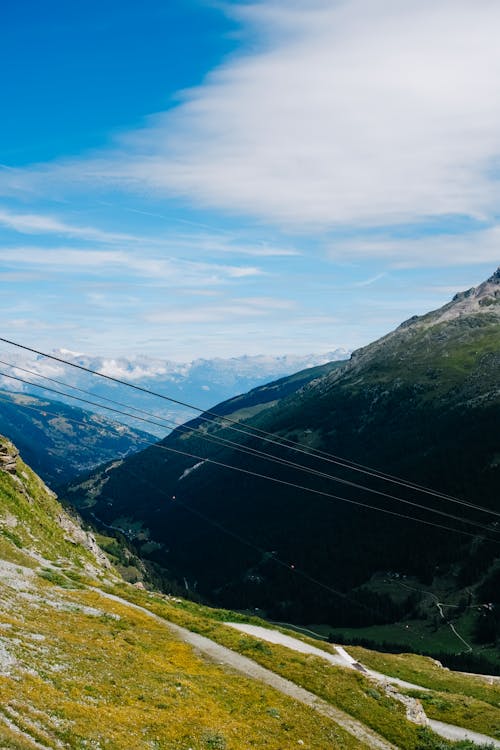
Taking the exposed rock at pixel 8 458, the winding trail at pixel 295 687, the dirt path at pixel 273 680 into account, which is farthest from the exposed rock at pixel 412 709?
the exposed rock at pixel 8 458

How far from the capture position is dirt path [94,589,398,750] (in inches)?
1489

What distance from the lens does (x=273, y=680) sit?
145 feet

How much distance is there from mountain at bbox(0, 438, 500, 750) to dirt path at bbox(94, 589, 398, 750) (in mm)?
137

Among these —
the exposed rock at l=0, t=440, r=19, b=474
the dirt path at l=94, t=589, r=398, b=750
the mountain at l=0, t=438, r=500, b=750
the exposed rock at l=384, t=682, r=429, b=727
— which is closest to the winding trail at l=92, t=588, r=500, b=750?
the dirt path at l=94, t=589, r=398, b=750

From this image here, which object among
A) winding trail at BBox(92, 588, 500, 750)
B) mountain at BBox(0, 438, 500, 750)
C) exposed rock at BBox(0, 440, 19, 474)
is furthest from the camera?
exposed rock at BBox(0, 440, 19, 474)

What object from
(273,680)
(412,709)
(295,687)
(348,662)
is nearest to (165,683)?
(273,680)

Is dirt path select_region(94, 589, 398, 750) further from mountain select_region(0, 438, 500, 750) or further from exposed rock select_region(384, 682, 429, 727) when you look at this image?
exposed rock select_region(384, 682, 429, 727)

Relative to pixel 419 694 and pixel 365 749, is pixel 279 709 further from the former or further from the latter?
pixel 419 694

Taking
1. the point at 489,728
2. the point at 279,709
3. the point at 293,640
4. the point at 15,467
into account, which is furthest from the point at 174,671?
the point at 15,467

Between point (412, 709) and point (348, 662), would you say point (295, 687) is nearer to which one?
point (412, 709)

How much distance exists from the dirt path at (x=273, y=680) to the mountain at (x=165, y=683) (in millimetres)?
137

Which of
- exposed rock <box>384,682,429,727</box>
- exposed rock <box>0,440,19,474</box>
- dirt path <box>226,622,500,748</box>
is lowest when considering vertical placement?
dirt path <box>226,622,500,748</box>

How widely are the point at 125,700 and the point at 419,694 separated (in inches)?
1304

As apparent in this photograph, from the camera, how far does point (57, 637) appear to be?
37.6m
